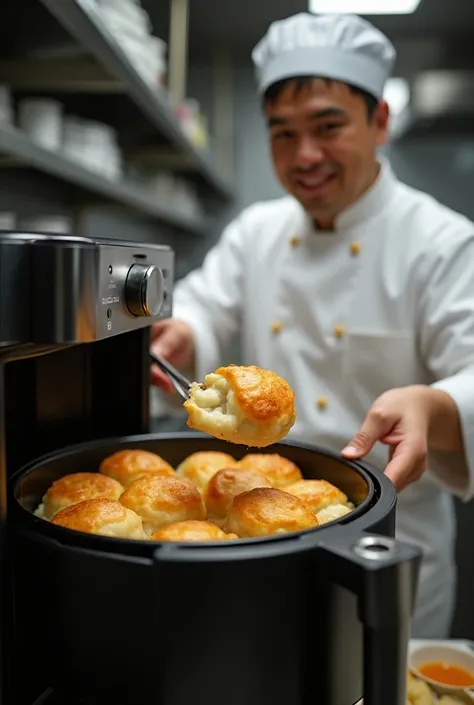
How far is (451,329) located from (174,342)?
67cm

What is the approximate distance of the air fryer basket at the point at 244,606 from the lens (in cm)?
53

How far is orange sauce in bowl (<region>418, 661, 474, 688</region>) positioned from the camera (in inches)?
38.5

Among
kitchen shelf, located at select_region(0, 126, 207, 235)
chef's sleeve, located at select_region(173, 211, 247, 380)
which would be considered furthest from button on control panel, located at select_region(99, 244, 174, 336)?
chef's sleeve, located at select_region(173, 211, 247, 380)

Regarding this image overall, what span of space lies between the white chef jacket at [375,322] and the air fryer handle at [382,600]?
0.98 meters

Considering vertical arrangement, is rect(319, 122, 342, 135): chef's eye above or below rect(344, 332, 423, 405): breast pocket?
above

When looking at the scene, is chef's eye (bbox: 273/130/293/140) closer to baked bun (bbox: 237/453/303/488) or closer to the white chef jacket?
the white chef jacket

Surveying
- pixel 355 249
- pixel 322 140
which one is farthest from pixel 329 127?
pixel 355 249

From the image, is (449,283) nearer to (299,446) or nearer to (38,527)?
(299,446)

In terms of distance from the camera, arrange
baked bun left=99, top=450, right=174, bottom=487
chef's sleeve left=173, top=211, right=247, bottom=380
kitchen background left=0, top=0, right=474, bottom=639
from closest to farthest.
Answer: baked bun left=99, top=450, right=174, bottom=487 < kitchen background left=0, top=0, right=474, bottom=639 < chef's sleeve left=173, top=211, right=247, bottom=380

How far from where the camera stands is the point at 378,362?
170cm

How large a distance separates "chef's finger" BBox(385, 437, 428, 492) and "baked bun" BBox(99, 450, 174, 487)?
0.30 meters

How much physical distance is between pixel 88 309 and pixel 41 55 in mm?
1154

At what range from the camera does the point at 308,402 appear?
1764 millimetres

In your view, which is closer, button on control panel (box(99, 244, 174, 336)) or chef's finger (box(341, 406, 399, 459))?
button on control panel (box(99, 244, 174, 336))
